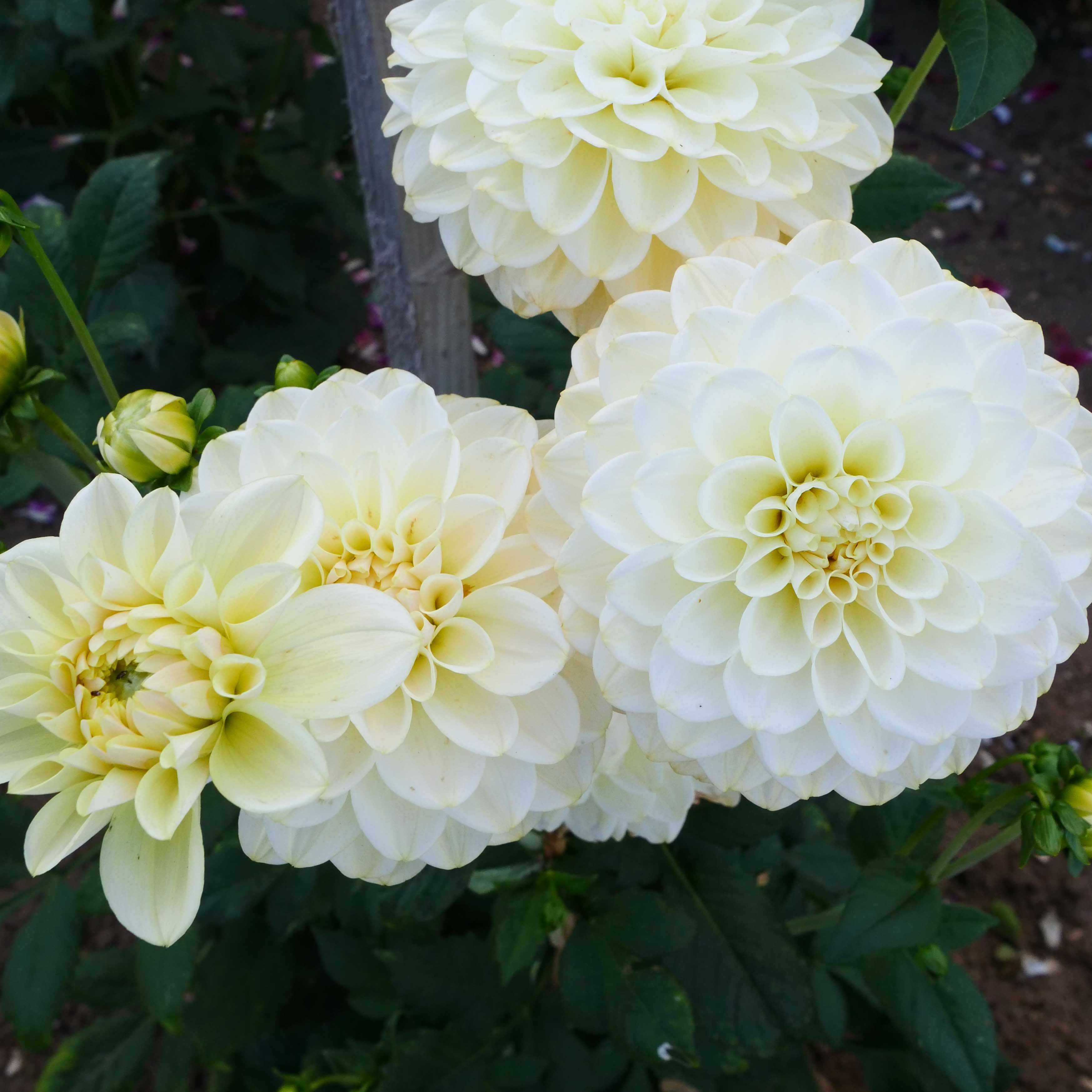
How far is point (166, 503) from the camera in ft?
1.97

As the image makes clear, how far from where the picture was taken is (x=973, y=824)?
1.09m

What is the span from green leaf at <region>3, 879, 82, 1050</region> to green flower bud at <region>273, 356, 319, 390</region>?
93cm

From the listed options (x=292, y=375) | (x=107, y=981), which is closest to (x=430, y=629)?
(x=292, y=375)

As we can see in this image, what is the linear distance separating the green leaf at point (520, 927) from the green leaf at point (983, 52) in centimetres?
87

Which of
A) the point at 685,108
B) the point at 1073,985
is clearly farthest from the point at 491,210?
the point at 1073,985

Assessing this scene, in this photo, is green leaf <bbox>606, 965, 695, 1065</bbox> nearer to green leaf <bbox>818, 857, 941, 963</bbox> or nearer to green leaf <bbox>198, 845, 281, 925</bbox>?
green leaf <bbox>818, 857, 941, 963</bbox>

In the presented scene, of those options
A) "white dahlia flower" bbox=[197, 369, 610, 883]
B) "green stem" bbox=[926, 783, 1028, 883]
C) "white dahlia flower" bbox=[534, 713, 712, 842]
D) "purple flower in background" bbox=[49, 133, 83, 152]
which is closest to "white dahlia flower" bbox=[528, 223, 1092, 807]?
"white dahlia flower" bbox=[197, 369, 610, 883]

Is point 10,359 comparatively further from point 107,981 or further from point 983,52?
point 107,981

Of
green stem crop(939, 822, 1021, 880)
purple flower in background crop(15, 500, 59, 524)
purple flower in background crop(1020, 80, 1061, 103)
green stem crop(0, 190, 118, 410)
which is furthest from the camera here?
purple flower in background crop(1020, 80, 1061, 103)

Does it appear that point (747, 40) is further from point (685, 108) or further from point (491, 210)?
point (491, 210)

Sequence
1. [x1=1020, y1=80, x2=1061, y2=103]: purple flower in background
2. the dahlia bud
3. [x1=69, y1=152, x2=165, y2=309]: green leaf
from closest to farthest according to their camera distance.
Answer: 1. the dahlia bud
2. [x1=69, y1=152, x2=165, y2=309]: green leaf
3. [x1=1020, y1=80, x2=1061, y2=103]: purple flower in background

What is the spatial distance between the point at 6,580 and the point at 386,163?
0.66 metres

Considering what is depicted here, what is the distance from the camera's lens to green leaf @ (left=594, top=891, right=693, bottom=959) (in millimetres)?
1153

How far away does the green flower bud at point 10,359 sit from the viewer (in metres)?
0.86
